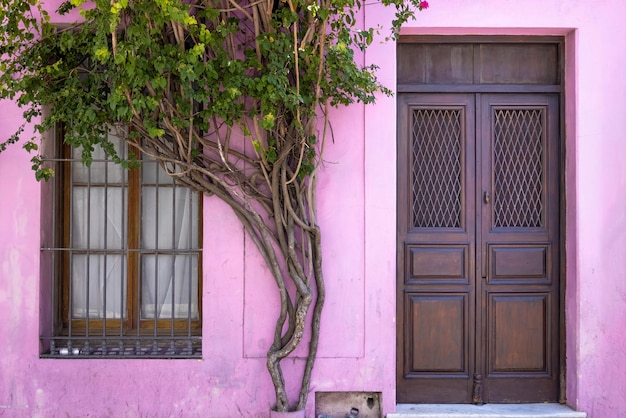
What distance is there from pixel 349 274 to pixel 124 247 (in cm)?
176

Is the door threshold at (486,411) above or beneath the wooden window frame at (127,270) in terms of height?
beneath

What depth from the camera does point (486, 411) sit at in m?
5.77

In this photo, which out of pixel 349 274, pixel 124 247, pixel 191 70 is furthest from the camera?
pixel 124 247

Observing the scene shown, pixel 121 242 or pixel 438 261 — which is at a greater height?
pixel 121 242

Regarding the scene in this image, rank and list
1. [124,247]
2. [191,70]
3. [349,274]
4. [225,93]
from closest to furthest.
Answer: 1. [191,70]
2. [225,93]
3. [349,274]
4. [124,247]

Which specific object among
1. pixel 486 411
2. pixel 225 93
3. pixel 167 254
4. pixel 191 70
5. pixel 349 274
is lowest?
pixel 486 411

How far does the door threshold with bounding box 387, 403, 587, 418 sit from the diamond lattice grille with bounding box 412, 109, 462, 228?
54.9 inches

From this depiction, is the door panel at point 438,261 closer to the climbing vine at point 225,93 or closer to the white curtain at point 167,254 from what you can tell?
the climbing vine at point 225,93

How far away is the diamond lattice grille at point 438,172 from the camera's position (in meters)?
5.98

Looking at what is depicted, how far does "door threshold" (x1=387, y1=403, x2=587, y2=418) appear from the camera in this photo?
18.6 ft

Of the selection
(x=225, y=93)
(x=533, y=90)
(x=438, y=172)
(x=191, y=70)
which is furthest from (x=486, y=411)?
(x=191, y=70)

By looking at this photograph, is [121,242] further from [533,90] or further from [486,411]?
[533,90]

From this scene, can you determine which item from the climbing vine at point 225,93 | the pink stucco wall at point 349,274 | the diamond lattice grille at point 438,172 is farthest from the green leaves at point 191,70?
the diamond lattice grille at point 438,172

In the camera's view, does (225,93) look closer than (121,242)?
Yes
